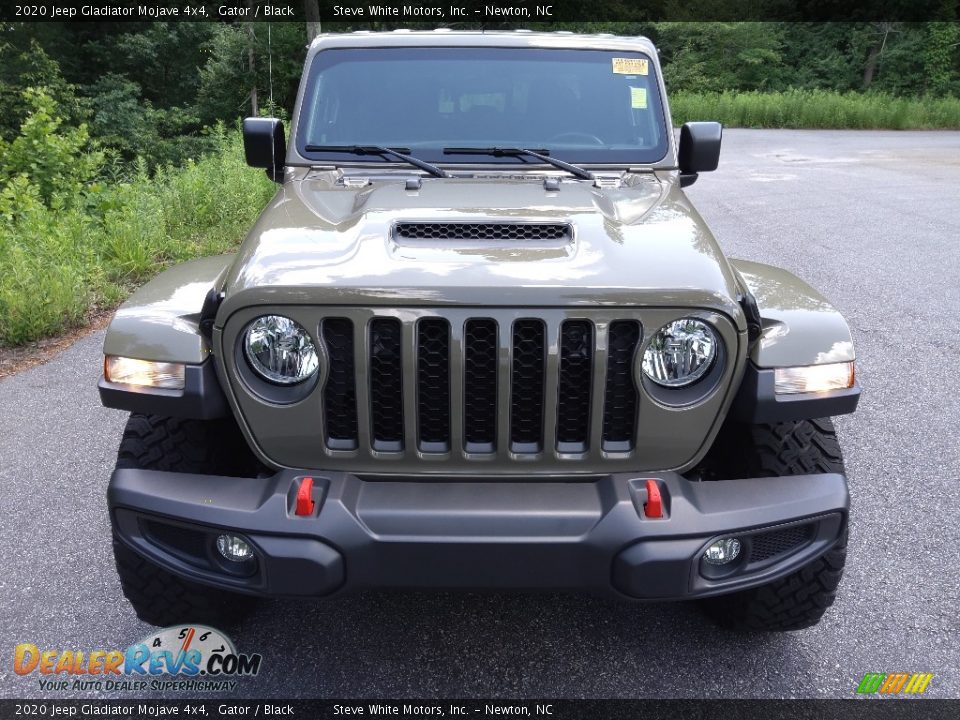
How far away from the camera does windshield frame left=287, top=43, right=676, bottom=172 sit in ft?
10.6

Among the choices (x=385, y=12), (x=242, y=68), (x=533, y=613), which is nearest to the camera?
(x=533, y=613)

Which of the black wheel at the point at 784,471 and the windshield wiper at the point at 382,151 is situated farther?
the windshield wiper at the point at 382,151

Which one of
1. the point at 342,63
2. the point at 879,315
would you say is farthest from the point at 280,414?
the point at 879,315

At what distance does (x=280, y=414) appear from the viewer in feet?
7.06

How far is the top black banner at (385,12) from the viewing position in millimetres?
23469

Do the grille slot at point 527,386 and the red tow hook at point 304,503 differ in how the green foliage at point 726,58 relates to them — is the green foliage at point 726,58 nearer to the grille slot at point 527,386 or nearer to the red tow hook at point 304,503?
the grille slot at point 527,386

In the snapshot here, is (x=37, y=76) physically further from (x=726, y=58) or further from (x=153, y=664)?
(x=726, y=58)

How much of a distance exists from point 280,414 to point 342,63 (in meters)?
1.97

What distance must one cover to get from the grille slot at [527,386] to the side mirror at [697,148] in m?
1.68

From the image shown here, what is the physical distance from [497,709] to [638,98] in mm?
2476

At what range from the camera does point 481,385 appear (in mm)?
2133

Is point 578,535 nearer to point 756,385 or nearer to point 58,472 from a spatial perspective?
point 756,385

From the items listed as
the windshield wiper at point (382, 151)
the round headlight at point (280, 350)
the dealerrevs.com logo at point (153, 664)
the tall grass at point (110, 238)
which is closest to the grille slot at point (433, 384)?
the round headlight at point (280, 350)

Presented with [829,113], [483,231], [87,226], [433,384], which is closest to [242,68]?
[829,113]
